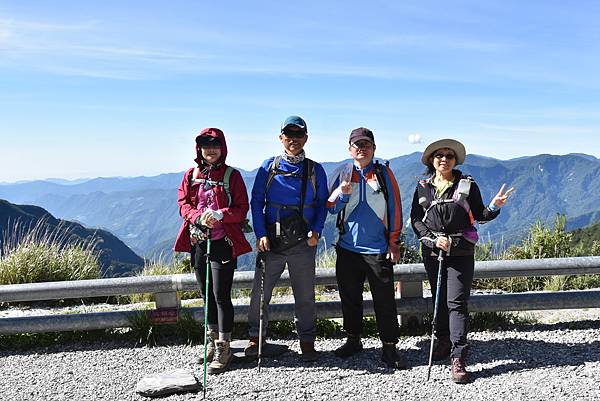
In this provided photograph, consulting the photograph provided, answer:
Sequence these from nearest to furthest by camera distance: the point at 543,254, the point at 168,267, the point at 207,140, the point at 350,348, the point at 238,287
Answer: the point at 207,140
the point at 350,348
the point at 238,287
the point at 543,254
the point at 168,267

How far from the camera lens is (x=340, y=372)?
5.09 meters

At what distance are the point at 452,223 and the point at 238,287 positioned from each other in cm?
236

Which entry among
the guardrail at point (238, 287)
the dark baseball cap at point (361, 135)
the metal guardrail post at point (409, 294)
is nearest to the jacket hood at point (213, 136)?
the dark baseball cap at point (361, 135)

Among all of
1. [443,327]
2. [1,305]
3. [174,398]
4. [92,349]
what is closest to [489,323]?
[443,327]

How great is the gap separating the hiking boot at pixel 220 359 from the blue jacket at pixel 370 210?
60.9 inches

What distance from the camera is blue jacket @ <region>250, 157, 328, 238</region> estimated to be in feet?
17.1

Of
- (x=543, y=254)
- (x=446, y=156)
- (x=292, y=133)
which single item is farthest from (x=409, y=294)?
(x=543, y=254)

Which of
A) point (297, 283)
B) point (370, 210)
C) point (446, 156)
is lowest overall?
point (297, 283)

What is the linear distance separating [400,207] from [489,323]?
2026mm

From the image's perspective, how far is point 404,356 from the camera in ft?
18.1

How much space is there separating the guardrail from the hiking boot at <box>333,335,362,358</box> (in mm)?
449

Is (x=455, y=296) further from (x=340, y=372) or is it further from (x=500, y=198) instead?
(x=340, y=372)

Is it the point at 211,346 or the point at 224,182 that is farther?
the point at 211,346

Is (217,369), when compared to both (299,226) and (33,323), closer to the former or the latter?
(299,226)
